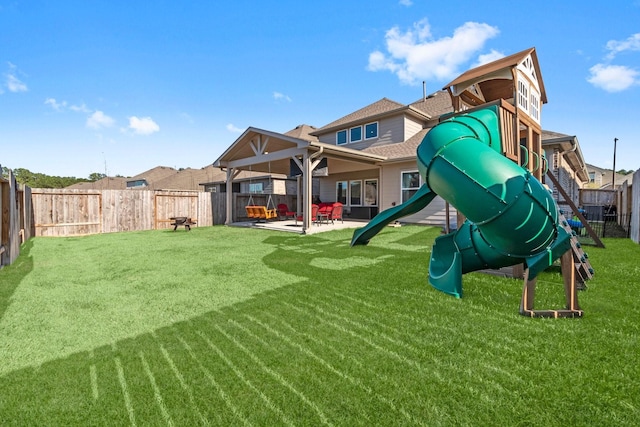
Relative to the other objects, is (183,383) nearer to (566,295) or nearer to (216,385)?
(216,385)

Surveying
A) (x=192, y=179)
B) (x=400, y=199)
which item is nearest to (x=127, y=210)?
(x=400, y=199)

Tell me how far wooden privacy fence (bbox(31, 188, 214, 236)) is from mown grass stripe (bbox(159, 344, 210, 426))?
12.9 meters

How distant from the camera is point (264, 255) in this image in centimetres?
721

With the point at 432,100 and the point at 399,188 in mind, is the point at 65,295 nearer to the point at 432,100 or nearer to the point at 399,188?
the point at 399,188

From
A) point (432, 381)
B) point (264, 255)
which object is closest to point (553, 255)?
point (432, 381)

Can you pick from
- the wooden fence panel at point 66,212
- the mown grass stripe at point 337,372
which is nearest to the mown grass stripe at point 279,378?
the mown grass stripe at point 337,372

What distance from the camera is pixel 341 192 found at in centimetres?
1850

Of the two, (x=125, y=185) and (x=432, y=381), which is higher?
(x=125, y=185)

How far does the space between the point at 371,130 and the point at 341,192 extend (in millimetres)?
→ 4161

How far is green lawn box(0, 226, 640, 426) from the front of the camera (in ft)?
5.98

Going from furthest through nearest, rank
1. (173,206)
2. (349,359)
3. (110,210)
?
(173,206) → (110,210) → (349,359)

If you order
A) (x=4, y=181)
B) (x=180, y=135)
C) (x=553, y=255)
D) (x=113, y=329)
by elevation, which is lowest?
(x=113, y=329)

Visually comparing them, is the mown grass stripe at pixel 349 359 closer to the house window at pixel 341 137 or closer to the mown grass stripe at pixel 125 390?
the mown grass stripe at pixel 125 390

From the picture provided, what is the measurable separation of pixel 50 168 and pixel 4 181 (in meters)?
73.6
